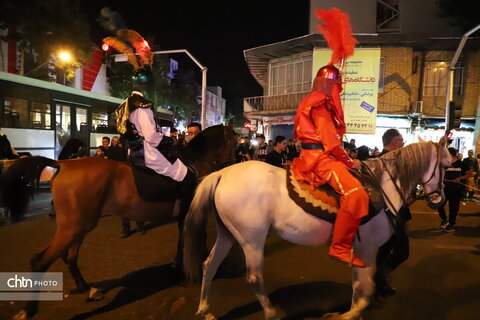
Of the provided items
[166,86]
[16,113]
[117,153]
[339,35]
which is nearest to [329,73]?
[339,35]

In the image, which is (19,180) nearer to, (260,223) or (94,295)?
(94,295)

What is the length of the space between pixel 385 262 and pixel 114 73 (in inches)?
1168

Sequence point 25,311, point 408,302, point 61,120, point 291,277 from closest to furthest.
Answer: point 25,311 < point 408,302 < point 291,277 < point 61,120

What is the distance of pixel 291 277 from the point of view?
4914mm

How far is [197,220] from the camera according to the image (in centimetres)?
351

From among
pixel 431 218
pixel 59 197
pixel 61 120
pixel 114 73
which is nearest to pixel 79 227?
pixel 59 197

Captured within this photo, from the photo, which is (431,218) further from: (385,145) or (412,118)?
(412,118)

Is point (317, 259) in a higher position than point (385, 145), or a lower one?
lower

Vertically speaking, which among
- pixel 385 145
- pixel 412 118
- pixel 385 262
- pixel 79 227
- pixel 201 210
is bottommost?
pixel 385 262

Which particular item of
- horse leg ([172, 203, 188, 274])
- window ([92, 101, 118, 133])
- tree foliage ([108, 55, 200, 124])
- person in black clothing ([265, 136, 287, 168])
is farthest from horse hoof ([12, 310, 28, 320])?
tree foliage ([108, 55, 200, 124])

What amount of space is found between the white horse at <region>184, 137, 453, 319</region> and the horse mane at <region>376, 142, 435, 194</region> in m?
0.03

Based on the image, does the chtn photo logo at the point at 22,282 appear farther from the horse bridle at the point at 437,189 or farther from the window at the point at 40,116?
the window at the point at 40,116

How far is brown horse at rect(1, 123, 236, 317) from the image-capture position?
12.1 ft

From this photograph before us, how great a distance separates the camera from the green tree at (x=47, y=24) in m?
10.3
